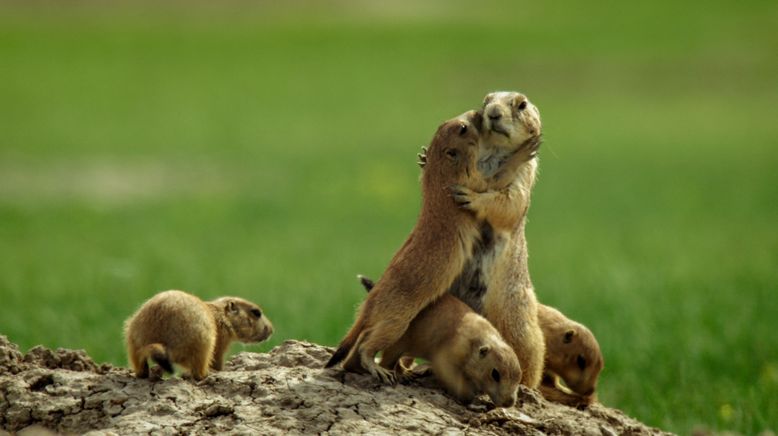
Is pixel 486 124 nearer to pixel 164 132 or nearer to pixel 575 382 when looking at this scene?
pixel 575 382

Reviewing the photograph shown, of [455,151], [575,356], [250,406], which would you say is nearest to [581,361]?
[575,356]

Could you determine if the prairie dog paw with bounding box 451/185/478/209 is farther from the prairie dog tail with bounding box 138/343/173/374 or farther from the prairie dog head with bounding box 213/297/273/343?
the prairie dog tail with bounding box 138/343/173/374

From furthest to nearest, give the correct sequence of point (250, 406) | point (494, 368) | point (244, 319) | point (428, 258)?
1. point (244, 319)
2. point (428, 258)
3. point (494, 368)
4. point (250, 406)

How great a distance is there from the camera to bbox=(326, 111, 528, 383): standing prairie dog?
6.16 m

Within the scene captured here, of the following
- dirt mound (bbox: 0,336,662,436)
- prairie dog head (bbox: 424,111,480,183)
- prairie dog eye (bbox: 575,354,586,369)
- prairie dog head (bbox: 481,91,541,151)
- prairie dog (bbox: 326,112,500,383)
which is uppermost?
prairie dog head (bbox: 481,91,541,151)

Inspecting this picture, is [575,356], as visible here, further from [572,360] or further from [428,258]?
[428,258]

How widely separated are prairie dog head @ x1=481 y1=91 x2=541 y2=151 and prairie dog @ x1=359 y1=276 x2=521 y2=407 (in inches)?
36.2

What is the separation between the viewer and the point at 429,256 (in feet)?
20.6

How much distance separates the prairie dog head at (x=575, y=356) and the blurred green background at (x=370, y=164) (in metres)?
1.00

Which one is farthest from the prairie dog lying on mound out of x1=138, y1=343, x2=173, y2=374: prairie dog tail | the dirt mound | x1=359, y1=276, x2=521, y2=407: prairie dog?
x1=138, y1=343, x2=173, y2=374: prairie dog tail

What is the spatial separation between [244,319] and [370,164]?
20515mm

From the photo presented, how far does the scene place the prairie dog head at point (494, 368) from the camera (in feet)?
20.1

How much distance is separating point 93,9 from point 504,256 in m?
55.1

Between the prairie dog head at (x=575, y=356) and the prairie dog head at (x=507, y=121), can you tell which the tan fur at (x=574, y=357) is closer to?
the prairie dog head at (x=575, y=356)
